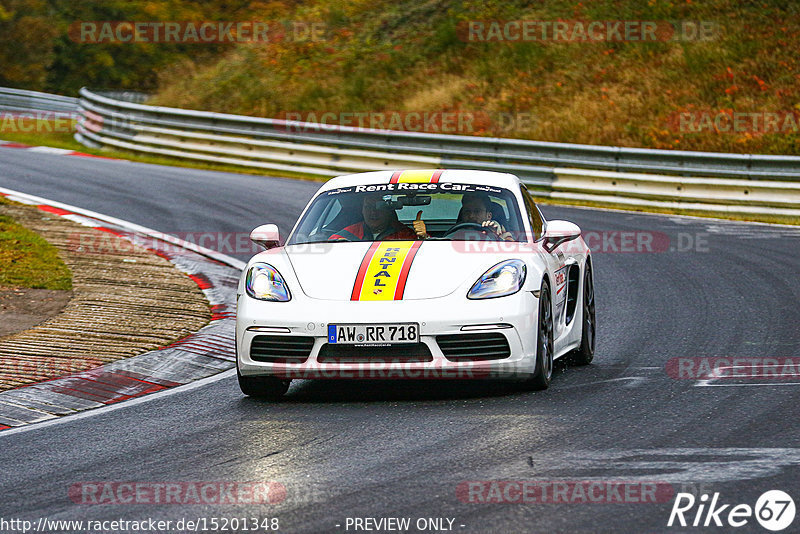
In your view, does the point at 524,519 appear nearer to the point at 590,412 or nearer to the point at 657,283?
the point at 590,412

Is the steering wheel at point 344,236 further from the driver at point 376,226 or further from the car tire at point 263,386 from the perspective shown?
the car tire at point 263,386

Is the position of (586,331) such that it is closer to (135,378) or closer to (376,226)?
(376,226)

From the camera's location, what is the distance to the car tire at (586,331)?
862 centimetres

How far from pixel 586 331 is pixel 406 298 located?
209 centimetres

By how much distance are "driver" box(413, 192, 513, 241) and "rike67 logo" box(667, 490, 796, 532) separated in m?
3.48

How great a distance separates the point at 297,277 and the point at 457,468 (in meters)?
2.31

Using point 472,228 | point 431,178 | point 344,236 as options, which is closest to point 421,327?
point 472,228

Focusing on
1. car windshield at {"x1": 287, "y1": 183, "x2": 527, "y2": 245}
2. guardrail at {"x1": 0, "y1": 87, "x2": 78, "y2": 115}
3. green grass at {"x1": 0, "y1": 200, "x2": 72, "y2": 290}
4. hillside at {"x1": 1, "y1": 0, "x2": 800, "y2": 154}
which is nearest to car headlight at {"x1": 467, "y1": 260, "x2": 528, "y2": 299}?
car windshield at {"x1": 287, "y1": 183, "x2": 527, "y2": 245}

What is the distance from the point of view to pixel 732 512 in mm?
4637

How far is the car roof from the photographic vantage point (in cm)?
849

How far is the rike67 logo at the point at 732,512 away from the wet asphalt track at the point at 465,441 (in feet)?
0.14

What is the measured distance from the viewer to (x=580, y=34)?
1102 inches

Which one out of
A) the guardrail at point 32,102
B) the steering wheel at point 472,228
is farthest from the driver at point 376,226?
the guardrail at point 32,102

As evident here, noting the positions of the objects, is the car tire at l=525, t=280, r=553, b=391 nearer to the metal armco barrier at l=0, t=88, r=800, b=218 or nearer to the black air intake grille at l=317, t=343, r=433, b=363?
the black air intake grille at l=317, t=343, r=433, b=363
